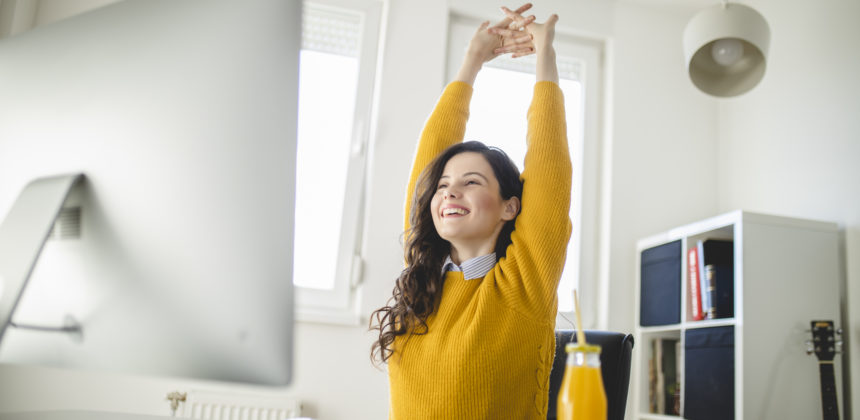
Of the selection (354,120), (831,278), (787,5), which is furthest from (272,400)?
(787,5)

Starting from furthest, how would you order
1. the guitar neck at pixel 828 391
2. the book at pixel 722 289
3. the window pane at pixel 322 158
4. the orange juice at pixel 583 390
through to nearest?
the window pane at pixel 322 158 → the book at pixel 722 289 → the guitar neck at pixel 828 391 → the orange juice at pixel 583 390

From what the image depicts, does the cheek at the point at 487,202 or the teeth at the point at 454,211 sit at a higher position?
the cheek at the point at 487,202

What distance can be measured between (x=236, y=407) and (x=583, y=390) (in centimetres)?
210

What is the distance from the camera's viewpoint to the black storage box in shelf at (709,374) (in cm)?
220

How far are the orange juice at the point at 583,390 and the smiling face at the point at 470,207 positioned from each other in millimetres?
645

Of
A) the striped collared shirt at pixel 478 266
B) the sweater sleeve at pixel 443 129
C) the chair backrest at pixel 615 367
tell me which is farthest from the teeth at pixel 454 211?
the chair backrest at pixel 615 367

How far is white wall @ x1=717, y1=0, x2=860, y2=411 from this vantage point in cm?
239

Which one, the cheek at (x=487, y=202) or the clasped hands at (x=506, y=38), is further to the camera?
the clasped hands at (x=506, y=38)

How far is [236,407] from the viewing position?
8.14 feet

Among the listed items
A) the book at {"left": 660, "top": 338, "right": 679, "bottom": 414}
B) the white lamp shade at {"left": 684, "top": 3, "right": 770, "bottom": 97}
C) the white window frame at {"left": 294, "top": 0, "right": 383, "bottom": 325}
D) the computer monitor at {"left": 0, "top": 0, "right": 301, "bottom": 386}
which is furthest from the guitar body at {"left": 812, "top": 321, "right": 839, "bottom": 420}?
the computer monitor at {"left": 0, "top": 0, "right": 301, "bottom": 386}

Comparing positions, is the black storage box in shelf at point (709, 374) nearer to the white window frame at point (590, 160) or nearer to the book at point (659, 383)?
the book at point (659, 383)

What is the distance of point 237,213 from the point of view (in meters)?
0.41

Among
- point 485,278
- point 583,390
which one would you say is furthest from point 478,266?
point 583,390

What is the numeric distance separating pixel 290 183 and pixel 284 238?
4 cm
